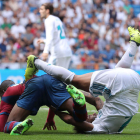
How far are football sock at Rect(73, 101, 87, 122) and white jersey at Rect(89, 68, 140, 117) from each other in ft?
1.15

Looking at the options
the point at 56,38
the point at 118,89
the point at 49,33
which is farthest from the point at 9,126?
the point at 56,38

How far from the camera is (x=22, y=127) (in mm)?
4152

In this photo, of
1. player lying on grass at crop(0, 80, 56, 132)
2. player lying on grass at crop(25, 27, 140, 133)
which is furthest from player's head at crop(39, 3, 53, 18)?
player lying on grass at crop(25, 27, 140, 133)

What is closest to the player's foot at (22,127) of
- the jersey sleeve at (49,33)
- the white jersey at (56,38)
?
the jersey sleeve at (49,33)

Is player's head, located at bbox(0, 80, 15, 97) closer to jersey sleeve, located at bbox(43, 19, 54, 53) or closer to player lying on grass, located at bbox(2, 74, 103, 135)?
player lying on grass, located at bbox(2, 74, 103, 135)

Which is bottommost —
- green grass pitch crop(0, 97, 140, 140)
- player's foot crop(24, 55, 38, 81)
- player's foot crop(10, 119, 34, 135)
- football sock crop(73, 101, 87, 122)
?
green grass pitch crop(0, 97, 140, 140)

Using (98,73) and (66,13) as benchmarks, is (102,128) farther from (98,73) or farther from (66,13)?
(66,13)

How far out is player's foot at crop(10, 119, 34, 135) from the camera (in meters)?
4.06

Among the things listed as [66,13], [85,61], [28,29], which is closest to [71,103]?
[85,61]

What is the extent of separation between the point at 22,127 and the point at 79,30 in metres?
12.8

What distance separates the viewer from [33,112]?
4.48 m

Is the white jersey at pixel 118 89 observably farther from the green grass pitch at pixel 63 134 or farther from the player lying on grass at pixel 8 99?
the player lying on grass at pixel 8 99

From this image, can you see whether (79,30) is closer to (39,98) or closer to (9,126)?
(39,98)

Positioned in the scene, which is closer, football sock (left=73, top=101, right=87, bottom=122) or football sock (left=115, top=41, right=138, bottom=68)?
football sock (left=73, top=101, right=87, bottom=122)
